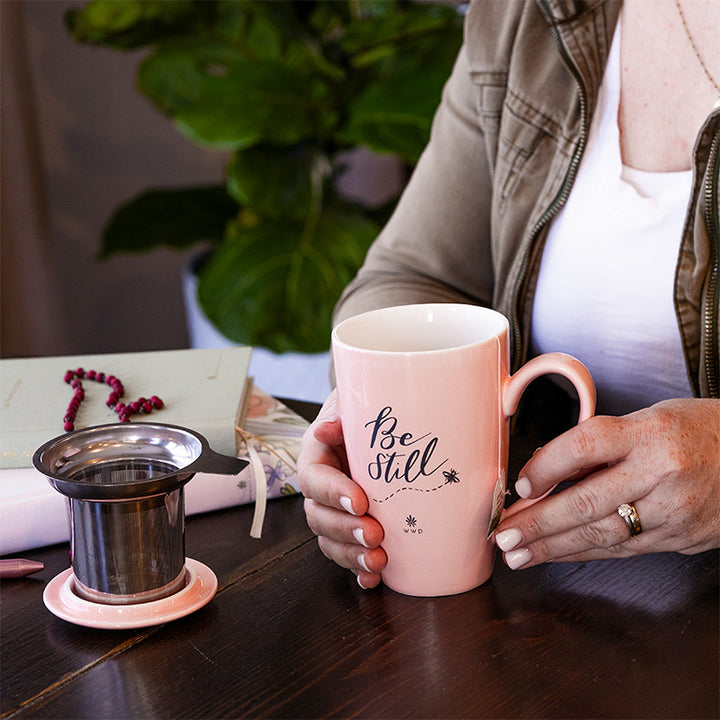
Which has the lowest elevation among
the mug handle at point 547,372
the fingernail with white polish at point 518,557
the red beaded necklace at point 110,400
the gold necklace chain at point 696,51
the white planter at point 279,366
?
the white planter at point 279,366

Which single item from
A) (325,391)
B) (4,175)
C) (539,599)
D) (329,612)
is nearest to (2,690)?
(329,612)

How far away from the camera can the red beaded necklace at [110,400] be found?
64 cm

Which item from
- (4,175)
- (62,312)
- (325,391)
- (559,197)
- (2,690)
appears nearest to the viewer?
(2,690)

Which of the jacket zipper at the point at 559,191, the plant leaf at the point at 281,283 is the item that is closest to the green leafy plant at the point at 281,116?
the plant leaf at the point at 281,283

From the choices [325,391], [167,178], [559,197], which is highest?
[559,197]

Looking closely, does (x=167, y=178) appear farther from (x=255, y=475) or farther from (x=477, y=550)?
(x=477, y=550)

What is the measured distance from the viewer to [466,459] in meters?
0.47

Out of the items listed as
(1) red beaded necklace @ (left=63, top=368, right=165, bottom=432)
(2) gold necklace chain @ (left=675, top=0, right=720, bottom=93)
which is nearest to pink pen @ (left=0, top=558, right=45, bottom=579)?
(1) red beaded necklace @ (left=63, top=368, right=165, bottom=432)

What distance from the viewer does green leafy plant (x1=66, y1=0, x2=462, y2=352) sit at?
1.66m

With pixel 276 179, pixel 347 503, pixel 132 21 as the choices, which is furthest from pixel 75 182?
pixel 347 503

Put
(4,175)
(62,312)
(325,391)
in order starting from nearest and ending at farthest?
1. (325,391)
2. (4,175)
3. (62,312)

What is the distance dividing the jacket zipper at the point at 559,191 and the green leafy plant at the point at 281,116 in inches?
30.5

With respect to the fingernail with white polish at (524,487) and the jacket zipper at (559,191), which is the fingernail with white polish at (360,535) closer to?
the fingernail with white polish at (524,487)

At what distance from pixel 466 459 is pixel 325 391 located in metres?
1.39
